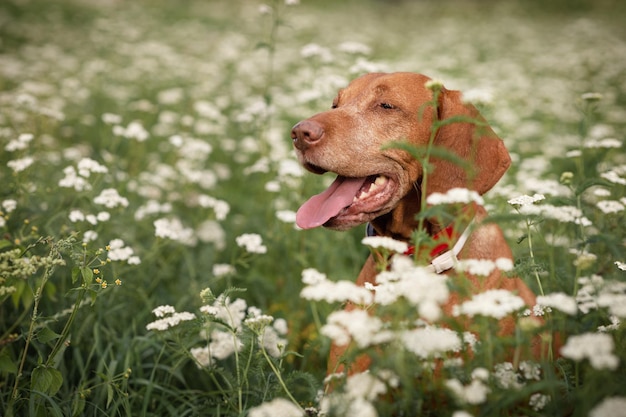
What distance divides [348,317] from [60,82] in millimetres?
6269

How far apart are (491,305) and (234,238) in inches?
114

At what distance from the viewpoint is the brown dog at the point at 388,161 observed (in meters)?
2.59

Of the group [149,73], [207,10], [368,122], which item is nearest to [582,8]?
[207,10]

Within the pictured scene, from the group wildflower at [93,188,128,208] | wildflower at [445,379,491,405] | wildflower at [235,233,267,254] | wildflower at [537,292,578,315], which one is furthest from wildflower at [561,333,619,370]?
wildflower at [93,188,128,208]

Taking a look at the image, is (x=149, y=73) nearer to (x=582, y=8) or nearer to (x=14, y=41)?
(x=14, y=41)

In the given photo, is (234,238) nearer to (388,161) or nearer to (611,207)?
(388,161)

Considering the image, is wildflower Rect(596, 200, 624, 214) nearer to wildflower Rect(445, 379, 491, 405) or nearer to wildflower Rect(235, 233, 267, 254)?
wildflower Rect(445, 379, 491, 405)

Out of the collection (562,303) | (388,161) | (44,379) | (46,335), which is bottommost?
(44,379)

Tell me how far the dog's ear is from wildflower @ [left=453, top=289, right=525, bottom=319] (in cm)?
96

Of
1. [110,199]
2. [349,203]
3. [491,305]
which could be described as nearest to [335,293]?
[491,305]

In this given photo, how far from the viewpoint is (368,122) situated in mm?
2883

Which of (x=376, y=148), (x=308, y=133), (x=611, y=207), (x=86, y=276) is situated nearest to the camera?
(x=86, y=276)

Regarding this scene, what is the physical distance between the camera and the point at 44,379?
7.06 feet

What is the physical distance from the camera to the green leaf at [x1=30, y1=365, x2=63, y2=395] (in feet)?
7.04
